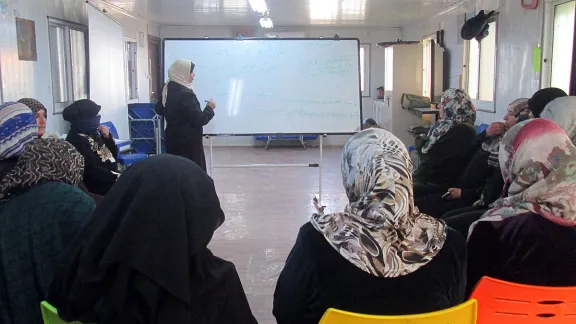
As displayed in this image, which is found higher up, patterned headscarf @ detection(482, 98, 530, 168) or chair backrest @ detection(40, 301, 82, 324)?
patterned headscarf @ detection(482, 98, 530, 168)

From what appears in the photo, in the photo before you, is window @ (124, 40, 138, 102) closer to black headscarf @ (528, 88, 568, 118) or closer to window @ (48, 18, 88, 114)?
window @ (48, 18, 88, 114)

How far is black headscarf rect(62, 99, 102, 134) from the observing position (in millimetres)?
3412

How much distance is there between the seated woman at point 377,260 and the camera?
4.41ft

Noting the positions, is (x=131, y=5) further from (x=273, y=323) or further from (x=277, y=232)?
(x=273, y=323)

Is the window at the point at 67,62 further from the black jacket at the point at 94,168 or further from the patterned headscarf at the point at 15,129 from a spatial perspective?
the patterned headscarf at the point at 15,129

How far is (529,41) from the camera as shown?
4.91 m

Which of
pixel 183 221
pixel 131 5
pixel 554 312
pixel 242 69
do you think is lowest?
pixel 554 312

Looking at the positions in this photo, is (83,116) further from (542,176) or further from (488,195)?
(542,176)

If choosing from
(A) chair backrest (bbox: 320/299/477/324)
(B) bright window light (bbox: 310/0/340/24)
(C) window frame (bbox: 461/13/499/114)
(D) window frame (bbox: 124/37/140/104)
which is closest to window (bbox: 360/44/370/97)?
(B) bright window light (bbox: 310/0/340/24)

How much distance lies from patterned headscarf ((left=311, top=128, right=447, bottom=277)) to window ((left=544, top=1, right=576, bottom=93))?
3.58 metres

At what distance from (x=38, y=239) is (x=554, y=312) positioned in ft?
4.94

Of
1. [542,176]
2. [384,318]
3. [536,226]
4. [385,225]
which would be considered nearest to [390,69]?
[542,176]

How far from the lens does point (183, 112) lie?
4.30m

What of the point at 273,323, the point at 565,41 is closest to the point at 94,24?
the point at 273,323
